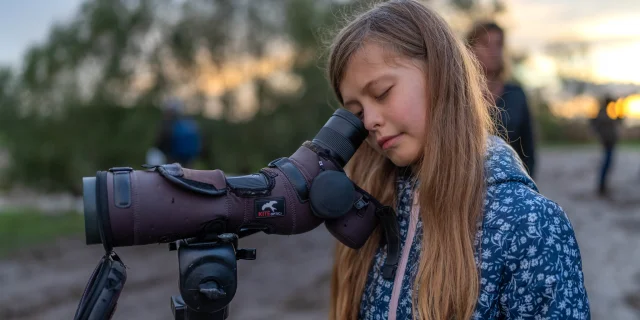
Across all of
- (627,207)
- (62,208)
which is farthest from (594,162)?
(62,208)

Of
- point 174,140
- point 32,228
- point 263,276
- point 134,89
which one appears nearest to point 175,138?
point 174,140

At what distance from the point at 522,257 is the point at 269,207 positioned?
55 centimetres

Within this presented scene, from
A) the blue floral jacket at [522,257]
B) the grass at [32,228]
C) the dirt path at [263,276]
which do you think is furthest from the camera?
the grass at [32,228]

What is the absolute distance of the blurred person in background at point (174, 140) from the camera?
7559 mm

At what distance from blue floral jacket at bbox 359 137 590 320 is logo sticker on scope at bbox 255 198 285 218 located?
34cm

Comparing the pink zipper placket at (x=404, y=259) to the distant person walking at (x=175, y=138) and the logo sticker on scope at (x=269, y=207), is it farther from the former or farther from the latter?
the distant person walking at (x=175, y=138)

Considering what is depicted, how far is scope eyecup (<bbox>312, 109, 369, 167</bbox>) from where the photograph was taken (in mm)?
1467

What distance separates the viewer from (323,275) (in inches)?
227

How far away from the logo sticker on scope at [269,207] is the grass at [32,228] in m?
6.12

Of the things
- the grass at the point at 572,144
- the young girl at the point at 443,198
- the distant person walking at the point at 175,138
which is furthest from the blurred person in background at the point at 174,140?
the grass at the point at 572,144

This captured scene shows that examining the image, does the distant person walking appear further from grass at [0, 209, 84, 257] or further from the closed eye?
the closed eye

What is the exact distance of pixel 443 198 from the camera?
1.34 metres

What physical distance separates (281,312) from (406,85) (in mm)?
3635

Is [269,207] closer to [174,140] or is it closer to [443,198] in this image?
[443,198]
